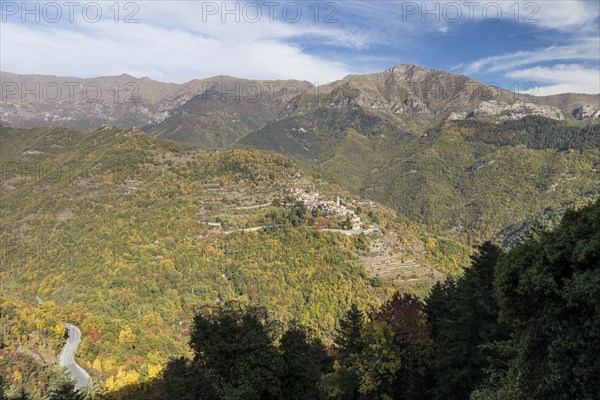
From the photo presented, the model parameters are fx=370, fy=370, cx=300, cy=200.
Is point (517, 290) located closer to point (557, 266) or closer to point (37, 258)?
point (557, 266)

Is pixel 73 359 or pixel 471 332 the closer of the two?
pixel 471 332

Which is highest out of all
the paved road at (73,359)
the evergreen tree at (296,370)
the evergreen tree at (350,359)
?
the evergreen tree at (296,370)

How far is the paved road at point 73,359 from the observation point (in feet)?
151

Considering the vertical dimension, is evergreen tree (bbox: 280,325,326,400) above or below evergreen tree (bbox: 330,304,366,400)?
above

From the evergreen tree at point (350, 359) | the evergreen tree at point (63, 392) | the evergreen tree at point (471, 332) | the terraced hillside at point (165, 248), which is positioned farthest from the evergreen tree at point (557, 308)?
the terraced hillside at point (165, 248)

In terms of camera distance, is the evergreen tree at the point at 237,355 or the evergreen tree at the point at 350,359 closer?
the evergreen tree at the point at 237,355

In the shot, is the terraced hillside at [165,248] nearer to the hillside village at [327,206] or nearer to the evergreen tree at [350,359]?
the hillside village at [327,206]

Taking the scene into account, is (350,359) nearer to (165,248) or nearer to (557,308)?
(557,308)

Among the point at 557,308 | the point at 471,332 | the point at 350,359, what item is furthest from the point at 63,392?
the point at 557,308

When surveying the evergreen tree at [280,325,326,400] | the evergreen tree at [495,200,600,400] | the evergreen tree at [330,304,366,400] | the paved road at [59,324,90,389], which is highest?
the evergreen tree at [495,200,600,400]

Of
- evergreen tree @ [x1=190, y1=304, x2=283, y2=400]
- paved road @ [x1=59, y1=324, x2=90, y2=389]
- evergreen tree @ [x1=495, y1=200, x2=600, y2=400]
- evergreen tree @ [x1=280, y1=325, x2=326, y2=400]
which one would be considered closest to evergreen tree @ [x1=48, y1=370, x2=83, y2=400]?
evergreen tree @ [x1=190, y1=304, x2=283, y2=400]

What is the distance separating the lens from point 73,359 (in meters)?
49.2

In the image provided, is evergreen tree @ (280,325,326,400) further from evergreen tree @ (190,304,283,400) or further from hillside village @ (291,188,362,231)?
hillside village @ (291,188,362,231)

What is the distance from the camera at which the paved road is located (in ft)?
151
